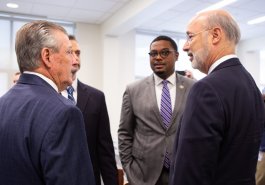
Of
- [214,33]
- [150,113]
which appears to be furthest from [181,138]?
[150,113]

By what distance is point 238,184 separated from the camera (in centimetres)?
121

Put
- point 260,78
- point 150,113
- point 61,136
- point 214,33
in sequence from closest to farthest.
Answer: point 61,136, point 214,33, point 150,113, point 260,78

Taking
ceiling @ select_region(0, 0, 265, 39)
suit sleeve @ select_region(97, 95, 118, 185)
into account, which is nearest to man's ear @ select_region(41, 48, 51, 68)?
suit sleeve @ select_region(97, 95, 118, 185)

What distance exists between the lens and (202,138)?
3.78ft

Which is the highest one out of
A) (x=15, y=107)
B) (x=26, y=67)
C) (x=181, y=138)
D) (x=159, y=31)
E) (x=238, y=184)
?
(x=159, y=31)

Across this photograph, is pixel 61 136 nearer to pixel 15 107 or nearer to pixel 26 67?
pixel 15 107

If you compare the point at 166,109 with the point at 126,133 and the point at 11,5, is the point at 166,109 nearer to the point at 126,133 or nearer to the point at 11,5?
the point at 126,133

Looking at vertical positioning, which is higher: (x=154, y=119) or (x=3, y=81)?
(x=3, y=81)

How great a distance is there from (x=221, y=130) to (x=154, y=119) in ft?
2.77

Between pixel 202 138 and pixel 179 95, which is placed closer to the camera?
pixel 202 138

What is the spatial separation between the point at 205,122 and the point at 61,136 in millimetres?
538

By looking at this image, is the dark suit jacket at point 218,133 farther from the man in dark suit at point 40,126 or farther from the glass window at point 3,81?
the glass window at point 3,81

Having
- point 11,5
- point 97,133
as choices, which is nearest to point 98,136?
point 97,133

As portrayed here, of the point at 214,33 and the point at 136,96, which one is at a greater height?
the point at 214,33
